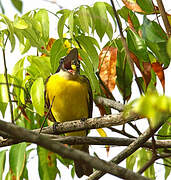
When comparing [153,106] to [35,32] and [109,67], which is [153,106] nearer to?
[109,67]

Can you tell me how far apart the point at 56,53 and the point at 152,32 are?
0.80m

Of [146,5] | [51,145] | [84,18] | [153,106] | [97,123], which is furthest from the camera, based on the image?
[97,123]

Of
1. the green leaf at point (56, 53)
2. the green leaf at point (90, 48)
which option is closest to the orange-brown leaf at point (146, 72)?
the green leaf at point (90, 48)

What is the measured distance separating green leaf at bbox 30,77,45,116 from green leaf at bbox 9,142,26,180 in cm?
29

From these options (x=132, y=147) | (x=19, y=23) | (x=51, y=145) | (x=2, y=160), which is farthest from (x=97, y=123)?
(x=51, y=145)

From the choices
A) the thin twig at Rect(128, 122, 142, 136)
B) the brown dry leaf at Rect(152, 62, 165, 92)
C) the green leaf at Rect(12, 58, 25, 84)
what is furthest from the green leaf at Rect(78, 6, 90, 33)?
the thin twig at Rect(128, 122, 142, 136)

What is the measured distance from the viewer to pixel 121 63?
258cm

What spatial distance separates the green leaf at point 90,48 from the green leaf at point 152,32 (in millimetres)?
494

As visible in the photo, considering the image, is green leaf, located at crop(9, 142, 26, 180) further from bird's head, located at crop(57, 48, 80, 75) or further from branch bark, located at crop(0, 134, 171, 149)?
bird's head, located at crop(57, 48, 80, 75)

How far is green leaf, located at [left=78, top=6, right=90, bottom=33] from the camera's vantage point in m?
2.26

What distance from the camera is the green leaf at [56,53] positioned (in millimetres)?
2396

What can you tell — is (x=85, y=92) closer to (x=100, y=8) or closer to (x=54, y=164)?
(x=54, y=164)

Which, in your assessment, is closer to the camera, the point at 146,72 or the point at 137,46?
the point at 146,72

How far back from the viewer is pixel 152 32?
183cm
